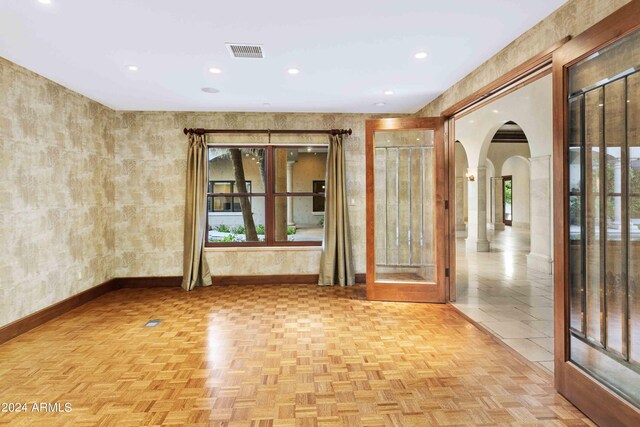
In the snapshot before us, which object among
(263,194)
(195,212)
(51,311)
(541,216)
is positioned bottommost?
(51,311)

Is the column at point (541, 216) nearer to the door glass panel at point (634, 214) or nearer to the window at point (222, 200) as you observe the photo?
Result: the door glass panel at point (634, 214)

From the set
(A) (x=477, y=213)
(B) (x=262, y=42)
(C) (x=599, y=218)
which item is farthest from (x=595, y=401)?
(A) (x=477, y=213)

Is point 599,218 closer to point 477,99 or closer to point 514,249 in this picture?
point 477,99

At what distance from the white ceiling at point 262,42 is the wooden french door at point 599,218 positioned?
2.23 feet

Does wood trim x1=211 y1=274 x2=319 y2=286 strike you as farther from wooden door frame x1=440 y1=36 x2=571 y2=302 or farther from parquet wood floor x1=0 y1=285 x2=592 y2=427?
wooden door frame x1=440 y1=36 x2=571 y2=302

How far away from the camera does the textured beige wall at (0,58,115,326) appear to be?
3.30 metres

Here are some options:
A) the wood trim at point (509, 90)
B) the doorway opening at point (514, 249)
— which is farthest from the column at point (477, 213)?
the wood trim at point (509, 90)

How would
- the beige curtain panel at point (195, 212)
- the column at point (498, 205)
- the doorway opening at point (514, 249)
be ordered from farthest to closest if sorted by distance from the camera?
the column at point (498, 205) < the beige curtain panel at point (195, 212) < the doorway opening at point (514, 249)

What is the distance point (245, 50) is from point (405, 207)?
279cm

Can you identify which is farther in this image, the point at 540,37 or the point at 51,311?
the point at 51,311

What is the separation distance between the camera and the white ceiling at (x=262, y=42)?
7.95 feet

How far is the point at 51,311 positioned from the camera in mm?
3814

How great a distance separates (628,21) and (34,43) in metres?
3.98

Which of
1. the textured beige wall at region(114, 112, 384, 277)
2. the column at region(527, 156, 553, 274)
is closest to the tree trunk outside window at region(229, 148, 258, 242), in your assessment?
the textured beige wall at region(114, 112, 384, 277)
